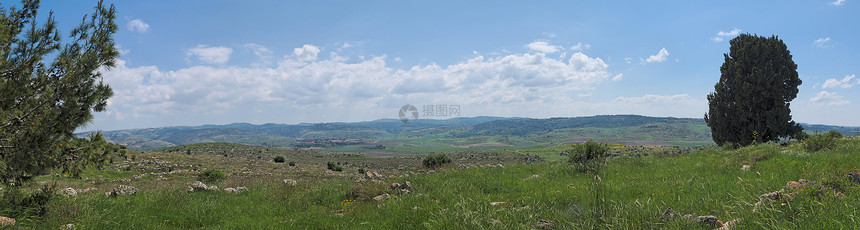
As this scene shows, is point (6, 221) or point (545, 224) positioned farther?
point (6, 221)

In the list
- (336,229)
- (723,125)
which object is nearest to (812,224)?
(336,229)

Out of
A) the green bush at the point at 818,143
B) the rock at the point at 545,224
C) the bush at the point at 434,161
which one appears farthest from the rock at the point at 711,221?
the bush at the point at 434,161

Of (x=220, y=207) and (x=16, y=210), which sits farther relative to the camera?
(x=220, y=207)

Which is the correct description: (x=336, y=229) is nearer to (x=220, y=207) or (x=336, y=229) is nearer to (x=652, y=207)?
(x=220, y=207)

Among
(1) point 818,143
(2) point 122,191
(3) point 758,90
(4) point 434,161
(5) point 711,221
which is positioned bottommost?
(4) point 434,161

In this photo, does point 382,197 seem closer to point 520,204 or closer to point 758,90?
point 520,204

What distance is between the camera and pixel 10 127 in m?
6.66

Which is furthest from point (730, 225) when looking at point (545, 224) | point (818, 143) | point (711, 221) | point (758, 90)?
point (758, 90)

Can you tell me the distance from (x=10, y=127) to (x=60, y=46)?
2.02 m

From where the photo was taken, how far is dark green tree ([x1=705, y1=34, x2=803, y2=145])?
2644 centimetres

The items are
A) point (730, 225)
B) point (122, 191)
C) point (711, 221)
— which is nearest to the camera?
point (730, 225)

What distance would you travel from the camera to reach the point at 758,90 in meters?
26.7

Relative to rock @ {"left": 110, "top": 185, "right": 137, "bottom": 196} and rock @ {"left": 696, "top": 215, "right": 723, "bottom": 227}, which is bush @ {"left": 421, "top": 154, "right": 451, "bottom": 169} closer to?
rock @ {"left": 110, "top": 185, "right": 137, "bottom": 196}

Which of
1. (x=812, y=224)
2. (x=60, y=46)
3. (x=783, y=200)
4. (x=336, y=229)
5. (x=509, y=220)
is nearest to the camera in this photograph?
(x=812, y=224)
